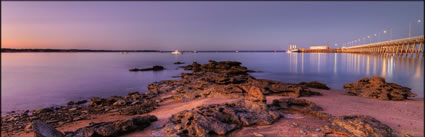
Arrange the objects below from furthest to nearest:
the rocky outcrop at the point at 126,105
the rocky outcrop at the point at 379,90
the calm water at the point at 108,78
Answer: the calm water at the point at 108,78
the rocky outcrop at the point at 379,90
the rocky outcrop at the point at 126,105

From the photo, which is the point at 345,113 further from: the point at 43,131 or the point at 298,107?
the point at 43,131

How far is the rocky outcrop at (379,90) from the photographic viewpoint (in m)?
10.5

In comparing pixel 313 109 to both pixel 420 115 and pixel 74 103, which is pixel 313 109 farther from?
pixel 74 103

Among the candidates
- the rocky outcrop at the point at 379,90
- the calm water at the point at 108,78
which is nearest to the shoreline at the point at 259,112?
the rocky outcrop at the point at 379,90

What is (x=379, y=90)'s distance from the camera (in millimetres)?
11234

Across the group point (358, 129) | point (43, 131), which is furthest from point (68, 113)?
point (358, 129)

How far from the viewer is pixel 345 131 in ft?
17.9

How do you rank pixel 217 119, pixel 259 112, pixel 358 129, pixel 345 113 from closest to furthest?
1. pixel 358 129
2. pixel 217 119
3. pixel 259 112
4. pixel 345 113

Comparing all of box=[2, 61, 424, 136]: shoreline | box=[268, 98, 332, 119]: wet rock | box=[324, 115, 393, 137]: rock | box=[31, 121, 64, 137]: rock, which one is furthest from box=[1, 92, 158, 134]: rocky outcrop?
box=[324, 115, 393, 137]: rock

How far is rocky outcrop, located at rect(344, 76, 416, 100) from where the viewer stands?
10542mm

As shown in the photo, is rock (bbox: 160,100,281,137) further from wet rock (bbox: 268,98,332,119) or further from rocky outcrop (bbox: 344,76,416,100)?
rocky outcrop (bbox: 344,76,416,100)

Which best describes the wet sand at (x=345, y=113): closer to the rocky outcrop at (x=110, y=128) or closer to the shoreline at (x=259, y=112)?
the shoreline at (x=259, y=112)

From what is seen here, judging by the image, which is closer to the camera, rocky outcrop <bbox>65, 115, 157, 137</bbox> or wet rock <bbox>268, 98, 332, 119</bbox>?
rocky outcrop <bbox>65, 115, 157, 137</bbox>

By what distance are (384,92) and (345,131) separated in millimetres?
7169
